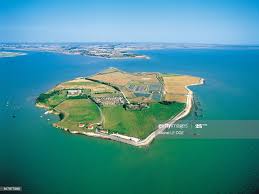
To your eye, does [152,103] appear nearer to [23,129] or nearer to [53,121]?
[53,121]

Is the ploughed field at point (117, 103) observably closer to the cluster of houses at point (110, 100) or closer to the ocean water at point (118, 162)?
the cluster of houses at point (110, 100)

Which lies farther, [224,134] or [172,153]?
[224,134]

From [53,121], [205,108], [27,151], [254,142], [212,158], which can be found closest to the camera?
[212,158]

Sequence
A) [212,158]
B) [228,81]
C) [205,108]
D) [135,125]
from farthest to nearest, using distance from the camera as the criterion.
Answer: [228,81]
[205,108]
[135,125]
[212,158]

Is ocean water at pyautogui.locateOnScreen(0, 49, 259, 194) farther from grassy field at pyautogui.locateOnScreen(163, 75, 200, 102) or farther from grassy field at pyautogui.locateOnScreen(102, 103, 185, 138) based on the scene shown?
grassy field at pyautogui.locateOnScreen(163, 75, 200, 102)

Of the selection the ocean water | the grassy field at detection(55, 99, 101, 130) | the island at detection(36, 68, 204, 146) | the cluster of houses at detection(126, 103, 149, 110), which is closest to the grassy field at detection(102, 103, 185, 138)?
the island at detection(36, 68, 204, 146)

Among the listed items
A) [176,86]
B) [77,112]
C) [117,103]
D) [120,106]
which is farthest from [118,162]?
[176,86]

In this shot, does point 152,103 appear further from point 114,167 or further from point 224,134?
point 114,167

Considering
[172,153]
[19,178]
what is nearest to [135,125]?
[172,153]

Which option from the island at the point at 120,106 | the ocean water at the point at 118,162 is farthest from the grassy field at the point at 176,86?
the ocean water at the point at 118,162
